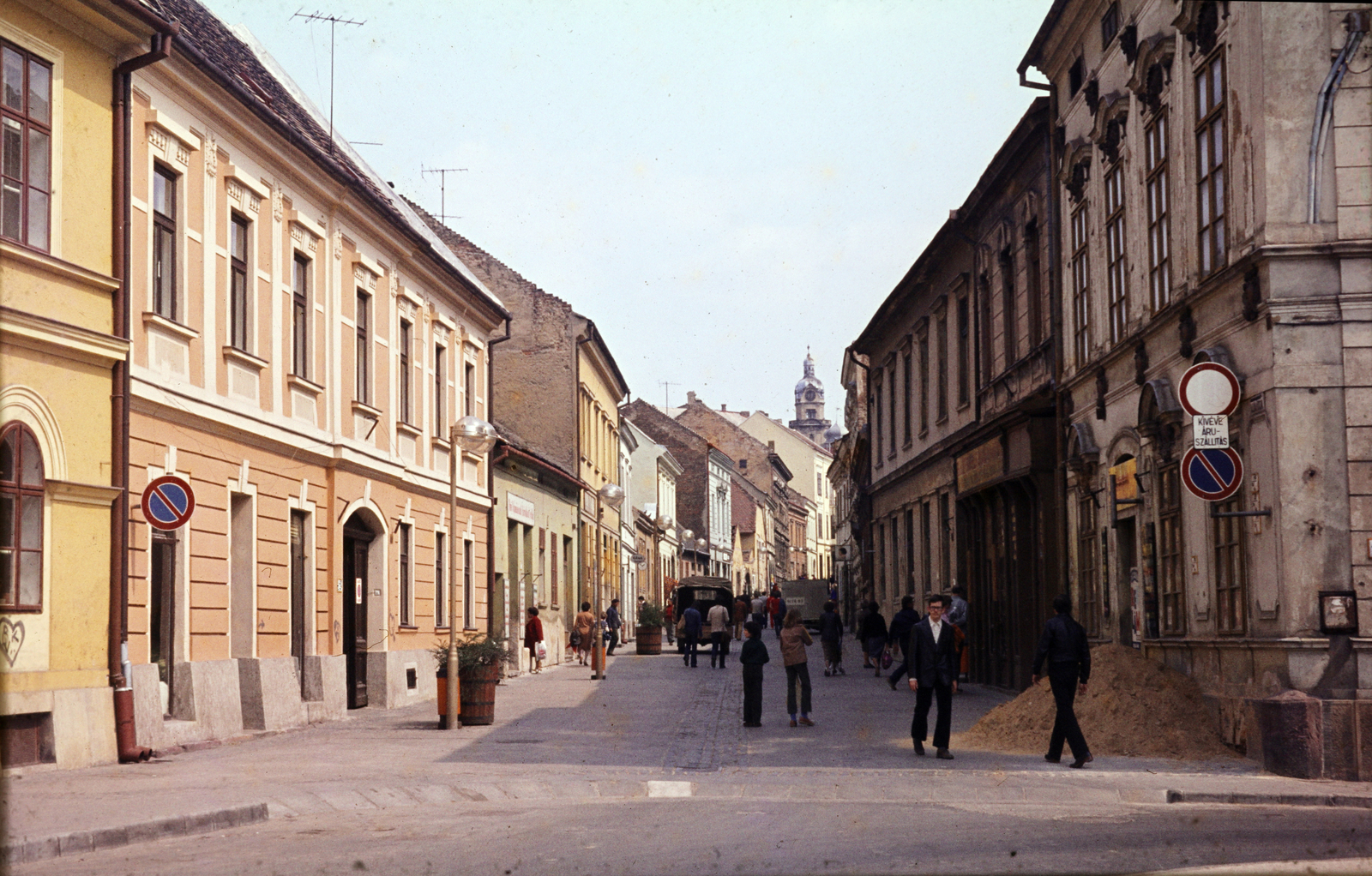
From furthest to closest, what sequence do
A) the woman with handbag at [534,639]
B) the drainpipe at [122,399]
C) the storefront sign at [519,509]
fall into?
the storefront sign at [519,509], the woman with handbag at [534,639], the drainpipe at [122,399]

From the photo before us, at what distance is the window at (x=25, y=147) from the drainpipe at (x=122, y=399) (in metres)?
1.09

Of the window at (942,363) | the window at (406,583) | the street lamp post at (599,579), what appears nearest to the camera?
the window at (406,583)

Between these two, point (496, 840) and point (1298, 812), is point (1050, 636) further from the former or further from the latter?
point (496, 840)

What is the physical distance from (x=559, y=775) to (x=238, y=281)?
835 cm

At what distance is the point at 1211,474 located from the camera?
13.5 meters

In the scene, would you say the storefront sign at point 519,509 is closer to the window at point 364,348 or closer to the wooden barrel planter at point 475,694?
the window at point 364,348

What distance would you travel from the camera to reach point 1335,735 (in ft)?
44.1

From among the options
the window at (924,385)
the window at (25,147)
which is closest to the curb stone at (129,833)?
the window at (25,147)

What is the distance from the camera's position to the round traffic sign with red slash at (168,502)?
14688 mm

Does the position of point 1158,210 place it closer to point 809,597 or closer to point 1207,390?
point 1207,390

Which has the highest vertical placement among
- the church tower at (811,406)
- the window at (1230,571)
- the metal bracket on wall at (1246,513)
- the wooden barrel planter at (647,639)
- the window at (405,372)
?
the church tower at (811,406)

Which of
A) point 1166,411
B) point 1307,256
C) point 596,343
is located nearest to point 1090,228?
point 1166,411

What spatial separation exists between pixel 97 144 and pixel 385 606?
36.2ft

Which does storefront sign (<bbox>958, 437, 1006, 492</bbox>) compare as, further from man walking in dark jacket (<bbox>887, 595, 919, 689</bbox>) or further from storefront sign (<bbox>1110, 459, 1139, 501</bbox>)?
storefront sign (<bbox>1110, 459, 1139, 501</bbox>)
